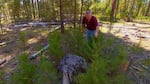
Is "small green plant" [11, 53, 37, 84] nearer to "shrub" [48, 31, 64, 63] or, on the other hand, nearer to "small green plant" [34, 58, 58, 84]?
"small green plant" [34, 58, 58, 84]

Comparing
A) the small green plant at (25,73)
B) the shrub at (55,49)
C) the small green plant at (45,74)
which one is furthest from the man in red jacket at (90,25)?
the small green plant at (25,73)

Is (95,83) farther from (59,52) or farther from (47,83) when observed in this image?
(59,52)

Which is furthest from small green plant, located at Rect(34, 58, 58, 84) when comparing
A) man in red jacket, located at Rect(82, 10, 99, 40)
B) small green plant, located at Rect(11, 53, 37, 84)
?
man in red jacket, located at Rect(82, 10, 99, 40)

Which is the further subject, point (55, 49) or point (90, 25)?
point (90, 25)

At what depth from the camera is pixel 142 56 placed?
316 inches

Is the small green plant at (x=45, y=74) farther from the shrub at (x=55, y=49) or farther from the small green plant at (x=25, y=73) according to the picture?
the shrub at (x=55, y=49)

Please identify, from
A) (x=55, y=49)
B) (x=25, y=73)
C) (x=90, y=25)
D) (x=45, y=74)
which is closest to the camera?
(x=45, y=74)

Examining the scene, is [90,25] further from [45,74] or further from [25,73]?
[25,73]

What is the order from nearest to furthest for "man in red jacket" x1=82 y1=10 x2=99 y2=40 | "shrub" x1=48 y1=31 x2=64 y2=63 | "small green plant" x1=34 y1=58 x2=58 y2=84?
"small green plant" x1=34 y1=58 x2=58 y2=84 < "shrub" x1=48 y1=31 x2=64 y2=63 < "man in red jacket" x1=82 y1=10 x2=99 y2=40

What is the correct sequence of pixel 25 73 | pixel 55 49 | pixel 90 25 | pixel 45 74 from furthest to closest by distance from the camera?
pixel 90 25 → pixel 55 49 → pixel 25 73 → pixel 45 74

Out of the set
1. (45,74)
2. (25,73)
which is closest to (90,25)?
(45,74)

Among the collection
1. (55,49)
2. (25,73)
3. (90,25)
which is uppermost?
(90,25)

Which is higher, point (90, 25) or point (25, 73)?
point (90, 25)

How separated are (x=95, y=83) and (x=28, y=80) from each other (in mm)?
1540
